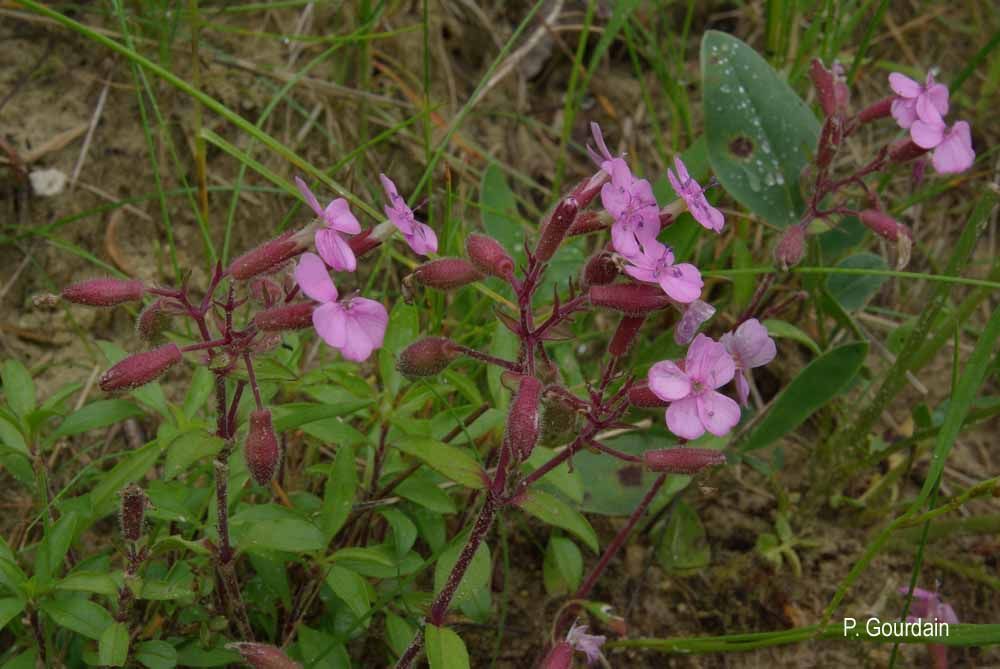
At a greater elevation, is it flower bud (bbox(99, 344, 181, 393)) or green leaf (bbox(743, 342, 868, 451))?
flower bud (bbox(99, 344, 181, 393))

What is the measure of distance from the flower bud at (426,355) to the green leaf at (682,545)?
1.25m

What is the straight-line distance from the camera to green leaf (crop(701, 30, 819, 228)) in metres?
3.45

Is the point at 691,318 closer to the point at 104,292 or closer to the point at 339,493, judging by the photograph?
the point at 339,493

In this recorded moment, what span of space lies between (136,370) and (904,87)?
2232 millimetres

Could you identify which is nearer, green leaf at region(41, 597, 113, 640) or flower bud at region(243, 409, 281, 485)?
flower bud at region(243, 409, 281, 485)

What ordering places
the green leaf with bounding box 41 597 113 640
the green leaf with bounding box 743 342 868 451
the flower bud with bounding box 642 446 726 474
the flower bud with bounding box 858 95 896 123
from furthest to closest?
the flower bud with bounding box 858 95 896 123
the green leaf with bounding box 743 342 868 451
the green leaf with bounding box 41 597 113 640
the flower bud with bounding box 642 446 726 474

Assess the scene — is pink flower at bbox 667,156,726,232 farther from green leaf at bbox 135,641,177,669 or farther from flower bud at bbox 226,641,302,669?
green leaf at bbox 135,641,177,669

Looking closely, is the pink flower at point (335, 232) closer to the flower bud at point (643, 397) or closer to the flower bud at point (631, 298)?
the flower bud at point (631, 298)

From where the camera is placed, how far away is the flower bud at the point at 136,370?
6.77 ft

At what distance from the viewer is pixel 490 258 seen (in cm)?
221

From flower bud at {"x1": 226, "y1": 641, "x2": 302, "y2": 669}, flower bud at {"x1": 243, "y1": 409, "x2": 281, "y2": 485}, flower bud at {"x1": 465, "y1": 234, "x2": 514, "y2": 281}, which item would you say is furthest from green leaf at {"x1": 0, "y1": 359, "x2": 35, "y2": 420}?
flower bud at {"x1": 465, "y1": 234, "x2": 514, "y2": 281}

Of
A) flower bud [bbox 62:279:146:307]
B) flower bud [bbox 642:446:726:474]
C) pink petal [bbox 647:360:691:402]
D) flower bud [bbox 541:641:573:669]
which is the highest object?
flower bud [bbox 62:279:146:307]

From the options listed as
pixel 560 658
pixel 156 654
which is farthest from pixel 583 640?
pixel 156 654

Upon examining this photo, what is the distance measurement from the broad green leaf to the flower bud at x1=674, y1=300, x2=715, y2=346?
0.72 m
